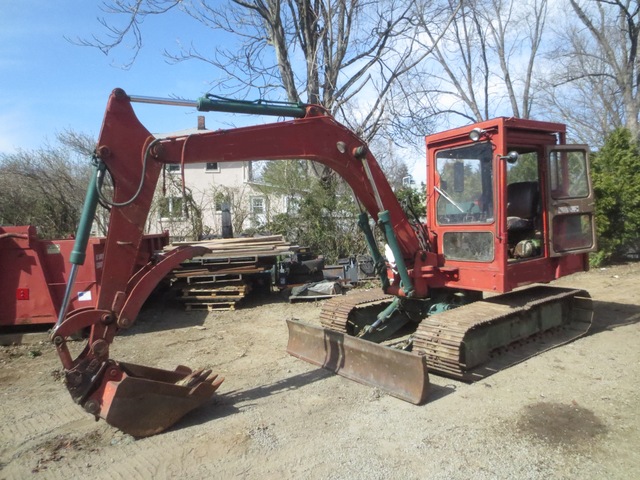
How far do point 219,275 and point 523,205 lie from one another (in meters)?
5.69

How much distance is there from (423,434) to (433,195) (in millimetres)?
2989

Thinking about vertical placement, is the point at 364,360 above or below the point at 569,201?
below

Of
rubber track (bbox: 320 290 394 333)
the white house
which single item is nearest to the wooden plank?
rubber track (bbox: 320 290 394 333)

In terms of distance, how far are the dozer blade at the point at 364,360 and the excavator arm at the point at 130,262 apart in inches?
3.8

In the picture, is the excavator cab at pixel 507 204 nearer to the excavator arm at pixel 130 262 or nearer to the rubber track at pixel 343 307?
the rubber track at pixel 343 307

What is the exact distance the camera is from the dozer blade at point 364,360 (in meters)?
4.48

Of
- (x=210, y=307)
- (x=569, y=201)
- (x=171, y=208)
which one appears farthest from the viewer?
(x=171, y=208)

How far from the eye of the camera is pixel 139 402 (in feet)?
12.9

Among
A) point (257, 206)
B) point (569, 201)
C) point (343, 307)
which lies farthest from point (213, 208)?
point (569, 201)

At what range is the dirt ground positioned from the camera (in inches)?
136

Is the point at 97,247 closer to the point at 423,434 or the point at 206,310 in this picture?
the point at 206,310

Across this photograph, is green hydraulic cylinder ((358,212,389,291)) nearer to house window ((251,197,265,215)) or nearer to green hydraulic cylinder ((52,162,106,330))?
green hydraulic cylinder ((52,162,106,330))

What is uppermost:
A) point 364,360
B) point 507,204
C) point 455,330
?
point 507,204

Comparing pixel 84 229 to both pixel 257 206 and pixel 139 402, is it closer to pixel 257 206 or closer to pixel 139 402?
pixel 139 402
